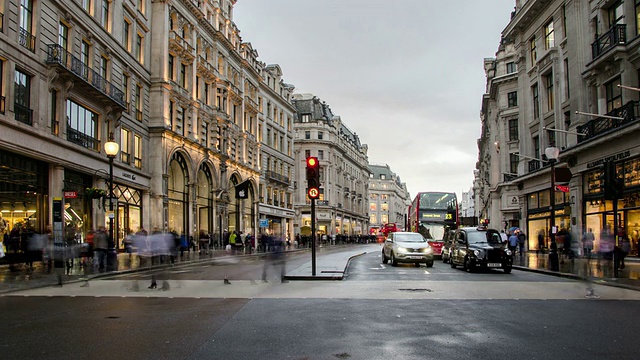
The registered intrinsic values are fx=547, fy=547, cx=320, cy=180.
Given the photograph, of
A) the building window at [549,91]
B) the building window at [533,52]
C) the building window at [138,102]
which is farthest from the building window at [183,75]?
the building window at [549,91]

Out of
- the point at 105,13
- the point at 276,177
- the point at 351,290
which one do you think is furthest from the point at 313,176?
the point at 276,177

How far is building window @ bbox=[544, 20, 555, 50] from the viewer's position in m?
36.3

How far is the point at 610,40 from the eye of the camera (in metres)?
27.8

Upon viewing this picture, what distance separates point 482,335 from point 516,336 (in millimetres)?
482

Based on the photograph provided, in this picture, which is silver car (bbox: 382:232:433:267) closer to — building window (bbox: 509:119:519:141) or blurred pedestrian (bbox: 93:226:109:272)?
blurred pedestrian (bbox: 93:226:109:272)

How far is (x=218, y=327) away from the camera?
28.8 ft

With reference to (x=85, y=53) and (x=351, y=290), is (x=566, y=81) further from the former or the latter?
(x=85, y=53)

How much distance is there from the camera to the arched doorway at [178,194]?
4286 cm

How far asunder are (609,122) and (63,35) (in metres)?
28.2

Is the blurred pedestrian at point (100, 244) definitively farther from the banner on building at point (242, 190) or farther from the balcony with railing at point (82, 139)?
the banner on building at point (242, 190)

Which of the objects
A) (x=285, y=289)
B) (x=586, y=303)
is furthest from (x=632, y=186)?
(x=285, y=289)

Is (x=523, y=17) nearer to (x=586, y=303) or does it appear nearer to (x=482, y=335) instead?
(x=586, y=303)

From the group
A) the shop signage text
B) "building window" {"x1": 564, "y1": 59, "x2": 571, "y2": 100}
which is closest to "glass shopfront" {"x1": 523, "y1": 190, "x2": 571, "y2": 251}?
the shop signage text

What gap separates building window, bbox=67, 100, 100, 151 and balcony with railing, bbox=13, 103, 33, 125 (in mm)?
3731
